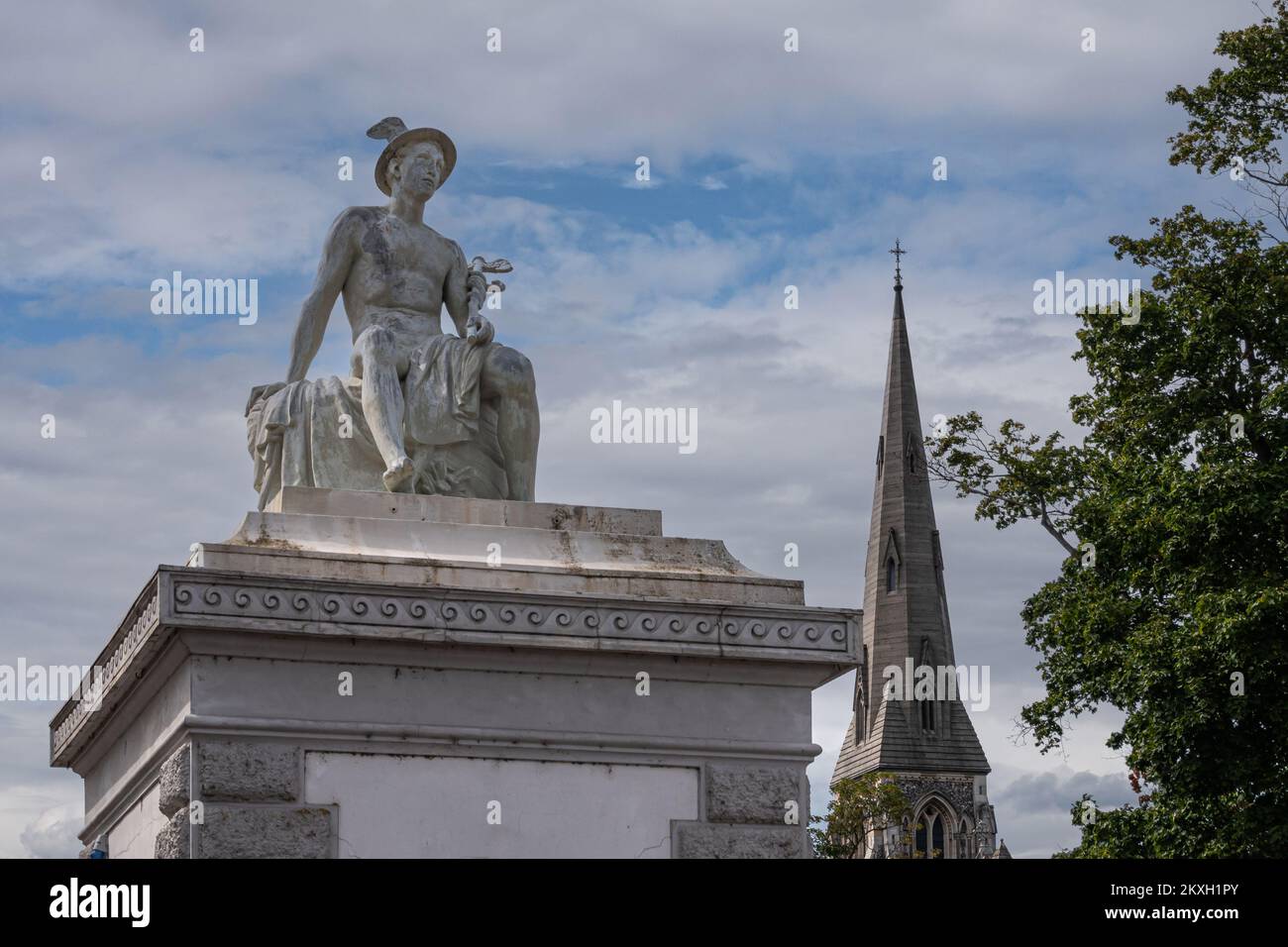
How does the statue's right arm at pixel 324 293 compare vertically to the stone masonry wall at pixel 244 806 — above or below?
above

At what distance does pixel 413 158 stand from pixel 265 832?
4.56 meters

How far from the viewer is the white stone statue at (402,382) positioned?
42.7 feet

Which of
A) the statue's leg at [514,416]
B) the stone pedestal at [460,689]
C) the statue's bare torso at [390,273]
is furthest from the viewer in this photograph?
the statue's bare torso at [390,273]

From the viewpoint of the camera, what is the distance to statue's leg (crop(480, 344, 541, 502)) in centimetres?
1321

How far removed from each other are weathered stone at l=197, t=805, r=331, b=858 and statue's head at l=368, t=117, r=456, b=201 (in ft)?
14.0

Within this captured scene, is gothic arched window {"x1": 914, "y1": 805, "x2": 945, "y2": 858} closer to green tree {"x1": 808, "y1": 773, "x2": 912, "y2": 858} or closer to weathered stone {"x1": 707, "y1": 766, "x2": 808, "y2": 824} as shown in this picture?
green tree {"x1": 808, "y1": 773, "x2": 912, "y2": 858}

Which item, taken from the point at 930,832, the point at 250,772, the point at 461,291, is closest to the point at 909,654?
the point at 930,832

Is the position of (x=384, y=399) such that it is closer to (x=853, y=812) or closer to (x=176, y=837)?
(x=176, y=837)

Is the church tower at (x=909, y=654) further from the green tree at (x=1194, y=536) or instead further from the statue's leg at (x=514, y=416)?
the statue's leg at (x=514, y=416)

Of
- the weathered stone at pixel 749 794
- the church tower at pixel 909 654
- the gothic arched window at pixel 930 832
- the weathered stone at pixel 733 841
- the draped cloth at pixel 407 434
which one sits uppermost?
the church tower at pixel 909 654

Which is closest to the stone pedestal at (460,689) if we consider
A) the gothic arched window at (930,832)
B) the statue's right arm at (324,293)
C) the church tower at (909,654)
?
the statue's right arm at (324,293)

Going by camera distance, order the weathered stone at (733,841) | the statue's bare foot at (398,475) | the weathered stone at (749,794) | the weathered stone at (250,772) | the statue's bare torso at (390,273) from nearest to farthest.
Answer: the weathered stone at (250,772) → the weathered stone at (733,841) → the weathered stone at (749,794) → the statue's bare foot at (398,475) → the statue's bare torso at (390,273)

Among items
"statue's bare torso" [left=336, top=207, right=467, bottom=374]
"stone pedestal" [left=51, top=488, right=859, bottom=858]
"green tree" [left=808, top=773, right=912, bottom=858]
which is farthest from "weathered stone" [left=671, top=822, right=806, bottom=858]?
"green tree" [left=808, top=773, right=912, bottom=858]
